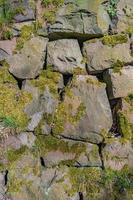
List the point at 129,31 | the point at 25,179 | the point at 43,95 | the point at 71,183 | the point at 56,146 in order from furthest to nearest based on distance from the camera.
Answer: the point at 129,31, the point at 43,95, the point at 56,146, the point at 71,183, the point at 25,179

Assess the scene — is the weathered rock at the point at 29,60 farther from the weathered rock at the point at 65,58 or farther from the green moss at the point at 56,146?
the green moss at the point at 56,146

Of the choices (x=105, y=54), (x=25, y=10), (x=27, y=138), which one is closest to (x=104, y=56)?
(x=105, y=54)

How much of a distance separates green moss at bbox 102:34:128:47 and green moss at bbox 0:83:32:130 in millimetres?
1399

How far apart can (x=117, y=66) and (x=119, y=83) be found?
0.26 meters

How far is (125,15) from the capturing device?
564 centimetres

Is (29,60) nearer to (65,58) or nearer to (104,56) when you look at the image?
(65,58)

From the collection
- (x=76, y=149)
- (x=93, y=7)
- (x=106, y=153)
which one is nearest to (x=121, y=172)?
(x=106, y=153)

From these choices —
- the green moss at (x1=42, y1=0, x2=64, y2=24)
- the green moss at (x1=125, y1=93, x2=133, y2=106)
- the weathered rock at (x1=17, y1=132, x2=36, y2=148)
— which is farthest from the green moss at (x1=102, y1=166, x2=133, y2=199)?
the green moss at (x1=42, y1=0, x2=64, y2=24)

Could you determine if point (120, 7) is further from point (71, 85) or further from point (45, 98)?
point (45, 98)

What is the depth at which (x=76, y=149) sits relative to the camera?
5086 mm

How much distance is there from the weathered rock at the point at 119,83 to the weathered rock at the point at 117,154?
2.28 ft

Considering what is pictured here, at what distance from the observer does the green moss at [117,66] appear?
5.38 metres

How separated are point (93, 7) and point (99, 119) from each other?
1.74 metres

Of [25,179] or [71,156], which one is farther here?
[71,156]
